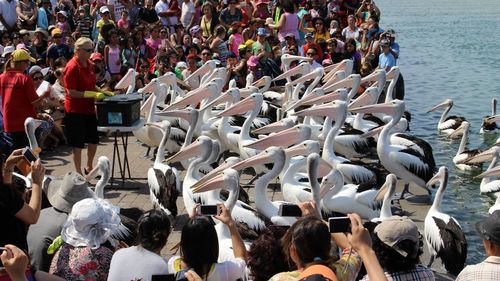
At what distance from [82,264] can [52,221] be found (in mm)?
1122

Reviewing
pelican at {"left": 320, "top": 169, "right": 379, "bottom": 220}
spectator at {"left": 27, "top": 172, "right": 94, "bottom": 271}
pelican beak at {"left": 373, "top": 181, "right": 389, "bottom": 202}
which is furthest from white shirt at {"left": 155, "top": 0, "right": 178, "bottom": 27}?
spectator at {"left": 27, "top": 172, "right": 94, "bottom": 271}

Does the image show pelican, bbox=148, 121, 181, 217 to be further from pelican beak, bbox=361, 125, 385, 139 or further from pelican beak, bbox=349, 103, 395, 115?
pelican beak, bbox=349, 103, 395, 115

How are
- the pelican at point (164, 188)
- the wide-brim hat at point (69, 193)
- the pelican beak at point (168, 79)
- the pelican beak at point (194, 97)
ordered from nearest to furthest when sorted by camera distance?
the wide-brim hat at point (69, 193) < the pelican at point (164, 188) < the pelican beak at point (194, 97) < the pelican beak at point (168, 79)

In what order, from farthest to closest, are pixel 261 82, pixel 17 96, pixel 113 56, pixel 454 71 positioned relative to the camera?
pixel 454 71, pixel 113 56, pixel 261 82, pixel 17 96

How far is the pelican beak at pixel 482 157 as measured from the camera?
1111 cm

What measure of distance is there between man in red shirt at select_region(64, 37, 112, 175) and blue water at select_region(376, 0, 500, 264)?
4471 millimetres

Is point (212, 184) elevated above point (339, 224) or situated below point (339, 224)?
below

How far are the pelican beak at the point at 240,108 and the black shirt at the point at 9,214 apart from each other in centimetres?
636

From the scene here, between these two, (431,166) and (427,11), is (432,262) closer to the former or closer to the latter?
(431,166)

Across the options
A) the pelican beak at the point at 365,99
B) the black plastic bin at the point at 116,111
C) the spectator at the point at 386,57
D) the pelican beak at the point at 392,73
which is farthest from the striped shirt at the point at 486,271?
the spectator at the point at 386,57

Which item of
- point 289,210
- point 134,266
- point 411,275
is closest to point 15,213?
point 134,266

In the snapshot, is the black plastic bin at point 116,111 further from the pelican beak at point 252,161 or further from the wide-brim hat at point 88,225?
the wide-brim hat at point 88,225

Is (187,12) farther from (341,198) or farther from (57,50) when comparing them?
(341,198)

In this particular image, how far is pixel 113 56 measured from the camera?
14.7 meters
